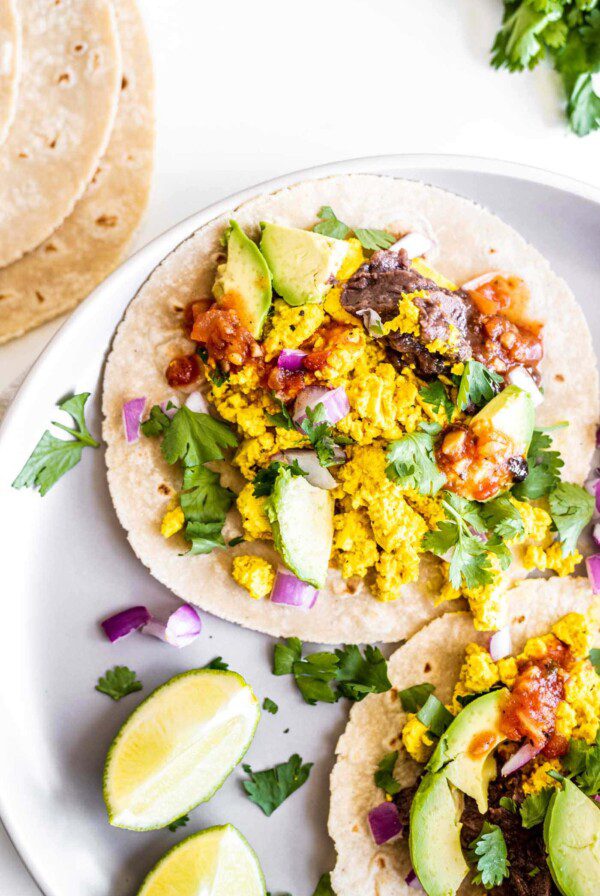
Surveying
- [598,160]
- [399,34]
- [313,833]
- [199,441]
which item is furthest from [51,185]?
[313,833]

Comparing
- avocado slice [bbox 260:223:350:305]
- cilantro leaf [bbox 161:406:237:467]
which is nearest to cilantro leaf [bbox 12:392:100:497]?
cilantro leaf [bbox 161:406:237:467]

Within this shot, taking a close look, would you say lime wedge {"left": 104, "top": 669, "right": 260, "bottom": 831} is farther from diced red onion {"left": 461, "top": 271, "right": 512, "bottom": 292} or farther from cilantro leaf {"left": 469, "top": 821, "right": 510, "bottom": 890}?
diced red onion {"left": 461, "top": 271, "right": 512, "bottom": 292}

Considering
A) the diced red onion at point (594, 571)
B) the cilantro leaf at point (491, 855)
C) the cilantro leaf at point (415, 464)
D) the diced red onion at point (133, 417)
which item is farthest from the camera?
the diced red onion at point (594, 571)

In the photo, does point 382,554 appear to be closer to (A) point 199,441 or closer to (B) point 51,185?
(A) point 199,441

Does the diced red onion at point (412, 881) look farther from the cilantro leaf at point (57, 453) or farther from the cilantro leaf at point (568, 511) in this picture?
the cilantro leaf at point (57, 453)

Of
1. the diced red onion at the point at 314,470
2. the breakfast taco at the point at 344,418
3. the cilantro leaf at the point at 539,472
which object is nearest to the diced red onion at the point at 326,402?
the breakfast taco at the point at 344,418

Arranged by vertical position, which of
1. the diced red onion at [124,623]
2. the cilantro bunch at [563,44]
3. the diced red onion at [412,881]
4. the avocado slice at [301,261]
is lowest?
the diced red onion at [412,881]
